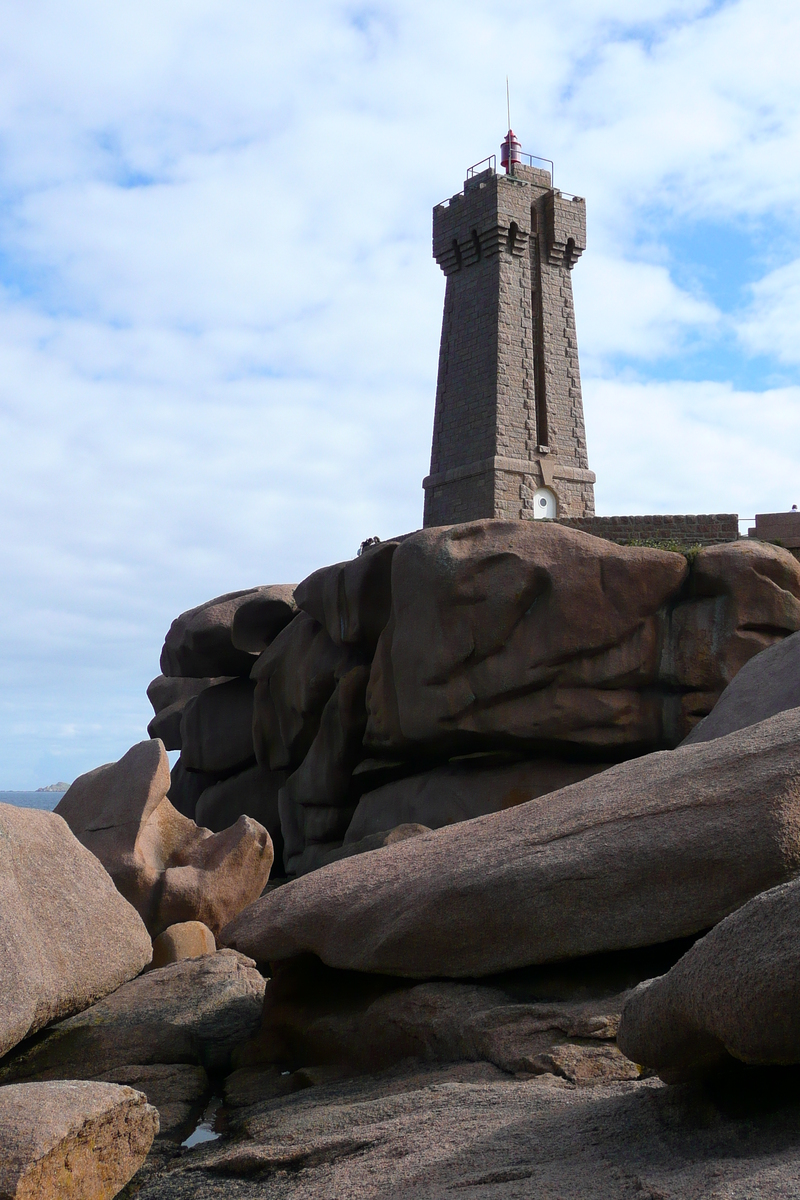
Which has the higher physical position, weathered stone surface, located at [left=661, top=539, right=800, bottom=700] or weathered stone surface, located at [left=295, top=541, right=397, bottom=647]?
weathered stone surface, located at [left=295, top=541, right=397, bottom=647]

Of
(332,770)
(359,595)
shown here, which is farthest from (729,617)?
(332,770)

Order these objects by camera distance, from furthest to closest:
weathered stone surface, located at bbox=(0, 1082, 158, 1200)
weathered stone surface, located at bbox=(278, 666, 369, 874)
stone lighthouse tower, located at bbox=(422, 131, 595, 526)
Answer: stone lighthouse tower, located at bbox=(422, 131, 595, 526) < weathered stone surface, located at bbox=(278, 666, 369, 874) < weathered stone surface, located at bbox=(0, 1082, 158, 1200)

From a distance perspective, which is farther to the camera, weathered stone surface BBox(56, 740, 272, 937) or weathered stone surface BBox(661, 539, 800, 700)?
weathered stone surface BBox(661, 539, 800, 700)

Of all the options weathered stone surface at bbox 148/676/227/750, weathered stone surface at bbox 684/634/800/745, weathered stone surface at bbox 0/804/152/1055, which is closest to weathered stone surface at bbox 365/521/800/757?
weathered stone surface at bbox 684/634/800/745

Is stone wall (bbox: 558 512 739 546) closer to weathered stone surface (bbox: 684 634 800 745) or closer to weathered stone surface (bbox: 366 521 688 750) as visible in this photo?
weathered stone surface (bbox: 366 521 688 750)

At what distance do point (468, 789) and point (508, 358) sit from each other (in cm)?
1682

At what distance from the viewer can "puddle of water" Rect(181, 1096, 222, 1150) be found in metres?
6.27

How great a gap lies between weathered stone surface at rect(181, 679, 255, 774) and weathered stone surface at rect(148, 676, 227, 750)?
0.78 m

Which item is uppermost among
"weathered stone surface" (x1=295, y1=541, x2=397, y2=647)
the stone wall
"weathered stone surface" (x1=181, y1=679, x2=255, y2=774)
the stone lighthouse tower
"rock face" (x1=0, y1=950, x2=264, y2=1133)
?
the stone lighthouse tower

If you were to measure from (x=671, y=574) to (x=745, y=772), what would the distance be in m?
8.49

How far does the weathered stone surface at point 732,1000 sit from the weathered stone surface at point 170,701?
1834 centimetres

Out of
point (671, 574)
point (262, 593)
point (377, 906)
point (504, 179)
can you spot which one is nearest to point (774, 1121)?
point (377, 906)

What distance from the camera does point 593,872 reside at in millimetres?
6191

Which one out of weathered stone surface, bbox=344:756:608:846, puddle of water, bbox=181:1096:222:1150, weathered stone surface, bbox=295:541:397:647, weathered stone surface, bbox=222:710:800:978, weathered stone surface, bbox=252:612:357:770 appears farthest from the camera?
weathered stone surface, bbox=252:612:357:770
